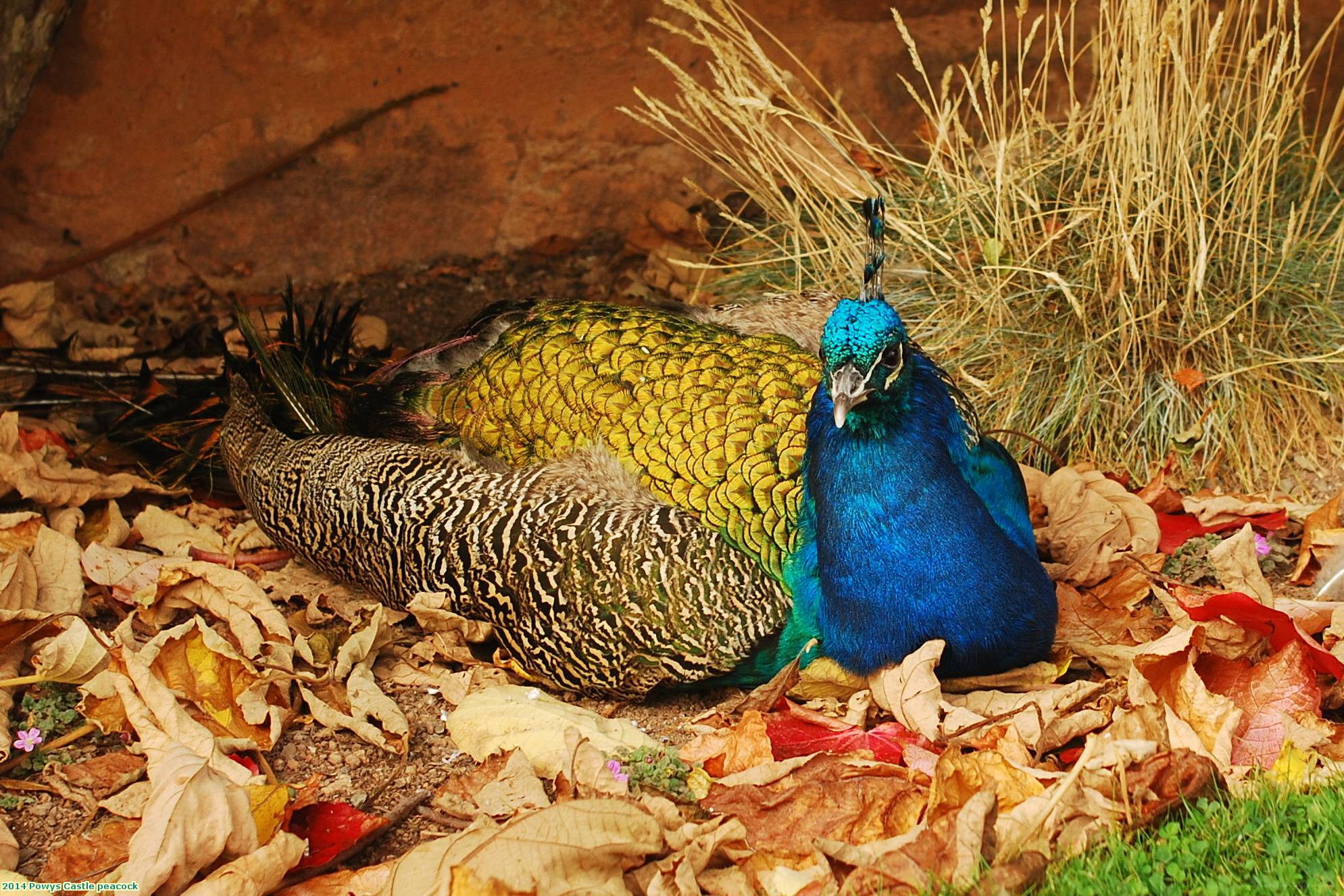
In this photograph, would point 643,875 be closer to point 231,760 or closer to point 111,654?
point 231,760

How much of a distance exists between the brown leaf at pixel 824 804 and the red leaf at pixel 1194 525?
147cm

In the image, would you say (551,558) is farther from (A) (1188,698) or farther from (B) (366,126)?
(B) (366,126)

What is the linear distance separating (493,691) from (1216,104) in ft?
10.1

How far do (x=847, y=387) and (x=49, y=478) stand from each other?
237 centimetres

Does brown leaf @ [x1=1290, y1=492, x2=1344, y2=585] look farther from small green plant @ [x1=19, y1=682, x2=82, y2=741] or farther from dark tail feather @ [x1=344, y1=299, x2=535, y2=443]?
small green plant @ [x1=19, y1=682, x2=82, y2=741]

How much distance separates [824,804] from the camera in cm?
245

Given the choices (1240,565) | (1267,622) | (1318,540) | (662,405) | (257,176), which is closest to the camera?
(1267,622)

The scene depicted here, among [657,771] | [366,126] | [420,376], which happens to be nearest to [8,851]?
[657,771]

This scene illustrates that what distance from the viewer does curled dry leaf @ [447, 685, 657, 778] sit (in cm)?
275

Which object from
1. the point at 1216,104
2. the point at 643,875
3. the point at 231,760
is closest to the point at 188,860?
the point at 231,760

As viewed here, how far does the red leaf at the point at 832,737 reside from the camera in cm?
269

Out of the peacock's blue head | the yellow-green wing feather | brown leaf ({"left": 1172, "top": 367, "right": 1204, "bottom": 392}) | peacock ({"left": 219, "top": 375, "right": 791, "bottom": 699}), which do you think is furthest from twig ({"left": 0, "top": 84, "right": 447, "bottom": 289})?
the peacock's blue head

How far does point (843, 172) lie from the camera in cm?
473

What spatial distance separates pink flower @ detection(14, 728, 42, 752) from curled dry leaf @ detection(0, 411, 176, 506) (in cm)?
107
